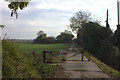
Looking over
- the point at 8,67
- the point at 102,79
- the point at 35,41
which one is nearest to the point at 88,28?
the point at 102,79

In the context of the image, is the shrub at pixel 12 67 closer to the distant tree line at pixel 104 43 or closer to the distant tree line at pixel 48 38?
the distant tree line at pixel 104 43

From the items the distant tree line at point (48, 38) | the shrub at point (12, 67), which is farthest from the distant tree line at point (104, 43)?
the distant tree line at point (48, 38)

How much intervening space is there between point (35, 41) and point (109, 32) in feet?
156

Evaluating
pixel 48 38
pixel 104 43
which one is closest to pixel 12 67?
pixel 104 43

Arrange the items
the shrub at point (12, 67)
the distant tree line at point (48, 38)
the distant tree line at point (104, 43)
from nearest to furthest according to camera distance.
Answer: the shrub at point (12, 67), the distant tree line at point (104, 43), the distant tree line at point (48, 38)

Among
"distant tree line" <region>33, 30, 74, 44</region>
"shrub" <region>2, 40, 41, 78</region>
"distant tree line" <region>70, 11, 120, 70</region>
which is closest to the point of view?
"shrub" <region>2, 40, 41, 78</region>

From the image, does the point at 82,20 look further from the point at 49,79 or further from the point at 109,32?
the point at 49,79

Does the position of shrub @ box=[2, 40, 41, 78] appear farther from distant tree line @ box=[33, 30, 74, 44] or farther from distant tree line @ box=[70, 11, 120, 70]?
distant tree line @ box=[33, 30, 74, 44]

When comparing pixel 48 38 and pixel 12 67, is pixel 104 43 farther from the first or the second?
pixel 48 38

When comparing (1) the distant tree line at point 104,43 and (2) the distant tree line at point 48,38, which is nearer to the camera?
(1) the distant tree line at point 104,43

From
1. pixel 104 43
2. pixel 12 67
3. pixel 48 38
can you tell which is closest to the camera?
pixel 12 67

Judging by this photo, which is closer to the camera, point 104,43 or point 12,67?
point 12,67

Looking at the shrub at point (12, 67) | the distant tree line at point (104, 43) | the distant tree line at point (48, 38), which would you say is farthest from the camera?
the distant tree line at point (48, 38)

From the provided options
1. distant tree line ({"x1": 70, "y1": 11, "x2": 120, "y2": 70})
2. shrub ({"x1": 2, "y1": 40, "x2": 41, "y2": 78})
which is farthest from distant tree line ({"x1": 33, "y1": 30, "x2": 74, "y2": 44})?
shrub ({"x1": 2, "y1": 40, "x2": 41, "y2": 78})
